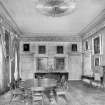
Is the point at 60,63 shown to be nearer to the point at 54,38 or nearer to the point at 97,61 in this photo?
the point at 54,38

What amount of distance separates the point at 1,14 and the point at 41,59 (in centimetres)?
620

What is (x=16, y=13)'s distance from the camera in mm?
6191

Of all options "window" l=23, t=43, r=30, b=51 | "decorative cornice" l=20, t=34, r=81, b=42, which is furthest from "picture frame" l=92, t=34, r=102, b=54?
"window" l=23, t=43, r=30, b=51

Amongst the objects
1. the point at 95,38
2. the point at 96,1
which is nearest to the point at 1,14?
the point at 96,1

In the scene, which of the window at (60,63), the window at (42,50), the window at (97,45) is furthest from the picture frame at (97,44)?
the window at (42,50)

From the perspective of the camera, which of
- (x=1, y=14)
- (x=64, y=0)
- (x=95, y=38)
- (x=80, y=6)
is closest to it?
(x=64, y=0)

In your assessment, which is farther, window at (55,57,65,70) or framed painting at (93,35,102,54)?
window at (55,57,65,70)

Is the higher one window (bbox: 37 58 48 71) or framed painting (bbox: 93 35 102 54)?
framed painting (bbox: 93 35 102 54)

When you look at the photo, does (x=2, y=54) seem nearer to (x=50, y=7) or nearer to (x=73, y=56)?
(x=50, y=7)

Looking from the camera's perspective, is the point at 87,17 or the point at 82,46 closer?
the point at 87,17

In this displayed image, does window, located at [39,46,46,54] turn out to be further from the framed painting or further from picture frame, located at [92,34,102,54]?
the framed painting

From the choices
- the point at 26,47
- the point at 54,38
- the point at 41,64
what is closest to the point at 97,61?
the point at 54,38

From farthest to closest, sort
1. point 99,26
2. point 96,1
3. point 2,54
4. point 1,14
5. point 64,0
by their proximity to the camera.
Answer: point 99,26
point 2,54
point 1,14
point 96,1
point 64,0

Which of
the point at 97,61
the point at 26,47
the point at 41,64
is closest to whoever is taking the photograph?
the point at 97,61
